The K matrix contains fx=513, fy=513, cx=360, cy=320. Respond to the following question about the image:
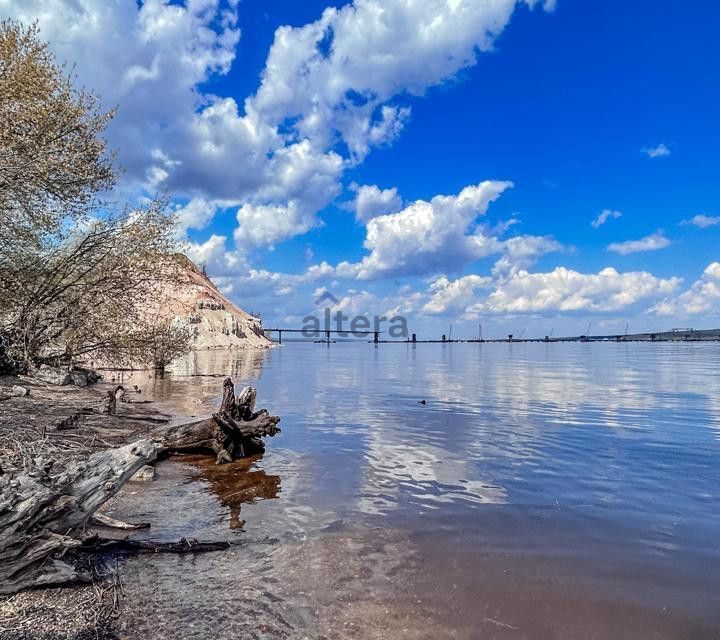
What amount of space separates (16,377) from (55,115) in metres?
10.9

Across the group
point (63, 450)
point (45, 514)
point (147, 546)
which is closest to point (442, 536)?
point (147, 546)

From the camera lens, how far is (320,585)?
7766 mm

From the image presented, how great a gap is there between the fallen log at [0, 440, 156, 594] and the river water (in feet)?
3.79

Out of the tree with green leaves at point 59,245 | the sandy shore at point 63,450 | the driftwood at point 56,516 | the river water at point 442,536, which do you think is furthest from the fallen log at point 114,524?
the tree with green leaves at point 59,245

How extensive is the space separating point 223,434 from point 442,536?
327 inches

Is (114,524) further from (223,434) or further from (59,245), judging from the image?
(59,245)

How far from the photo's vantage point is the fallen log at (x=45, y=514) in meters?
5.65

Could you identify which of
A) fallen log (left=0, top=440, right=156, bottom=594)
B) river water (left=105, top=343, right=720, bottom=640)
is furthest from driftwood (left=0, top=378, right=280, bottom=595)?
river water (left=105, top=343, right=720, bottom=640)

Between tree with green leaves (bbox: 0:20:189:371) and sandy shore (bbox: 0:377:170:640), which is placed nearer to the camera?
sandy shore (bbox: 0:377:170:640)

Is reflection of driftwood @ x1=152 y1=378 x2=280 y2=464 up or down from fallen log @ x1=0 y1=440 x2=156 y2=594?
down

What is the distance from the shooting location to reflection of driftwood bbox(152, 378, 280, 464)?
15641 millimetres

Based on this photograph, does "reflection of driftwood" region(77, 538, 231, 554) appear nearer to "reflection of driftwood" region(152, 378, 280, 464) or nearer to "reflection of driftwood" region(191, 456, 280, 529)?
"reflection of driftwood" region(191, 456, 280, 529)

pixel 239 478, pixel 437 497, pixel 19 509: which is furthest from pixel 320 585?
pixel 239 478

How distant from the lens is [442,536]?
989 cm
